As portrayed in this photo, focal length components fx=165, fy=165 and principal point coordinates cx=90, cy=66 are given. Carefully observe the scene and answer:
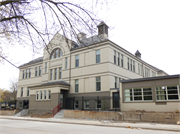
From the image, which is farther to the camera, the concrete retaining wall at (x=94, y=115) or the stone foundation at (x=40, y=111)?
the stone foundation at (x=40, y=111)

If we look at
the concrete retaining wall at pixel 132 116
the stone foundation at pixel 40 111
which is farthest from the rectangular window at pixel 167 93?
the stone foundation at pixel 40 111

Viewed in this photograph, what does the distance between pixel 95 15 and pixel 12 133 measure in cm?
883

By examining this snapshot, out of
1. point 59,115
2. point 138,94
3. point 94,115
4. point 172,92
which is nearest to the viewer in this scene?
point 172,92

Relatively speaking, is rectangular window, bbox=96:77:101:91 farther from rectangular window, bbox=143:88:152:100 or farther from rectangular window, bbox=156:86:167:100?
rectangular window, bbox=156:86:167:100

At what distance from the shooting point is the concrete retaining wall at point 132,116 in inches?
589

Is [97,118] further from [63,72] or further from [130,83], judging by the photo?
[63,72]

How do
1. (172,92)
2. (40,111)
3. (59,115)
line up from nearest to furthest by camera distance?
(172,92) → (59,115) → (40,111)

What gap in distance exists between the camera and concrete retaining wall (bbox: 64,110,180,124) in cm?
1495

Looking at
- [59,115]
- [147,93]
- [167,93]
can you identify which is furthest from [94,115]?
[167,93]

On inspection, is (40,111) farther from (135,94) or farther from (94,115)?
(135,94)

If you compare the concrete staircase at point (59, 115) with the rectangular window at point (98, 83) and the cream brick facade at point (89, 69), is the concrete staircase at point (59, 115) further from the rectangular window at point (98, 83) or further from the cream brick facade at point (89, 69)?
the rectangular window at point (98, 83)

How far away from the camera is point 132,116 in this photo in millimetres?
16922

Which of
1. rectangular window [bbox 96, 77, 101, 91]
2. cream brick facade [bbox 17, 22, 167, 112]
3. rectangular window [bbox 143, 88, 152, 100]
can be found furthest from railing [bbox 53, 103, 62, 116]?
rectangular window [bbox 143, 88, 152, 100]

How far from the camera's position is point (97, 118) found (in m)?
19.1
